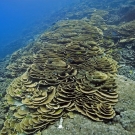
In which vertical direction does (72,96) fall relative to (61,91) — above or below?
below

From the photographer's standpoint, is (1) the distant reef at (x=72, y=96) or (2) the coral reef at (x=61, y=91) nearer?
(1) the distant reef at (x=72, y=96)

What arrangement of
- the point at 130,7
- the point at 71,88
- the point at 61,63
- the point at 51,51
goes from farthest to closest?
the point at 130,7, the point at 51,51, the point at 61,63, the point at 71,88

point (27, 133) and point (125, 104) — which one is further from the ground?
point (27, 133)

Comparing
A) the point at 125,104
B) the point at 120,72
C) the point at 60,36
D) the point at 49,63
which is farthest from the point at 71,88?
the point at 60,36

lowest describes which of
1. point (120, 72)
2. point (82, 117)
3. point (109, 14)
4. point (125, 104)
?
point (109, 14)

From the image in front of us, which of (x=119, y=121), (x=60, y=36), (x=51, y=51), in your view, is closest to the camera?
(x=119, y=121)

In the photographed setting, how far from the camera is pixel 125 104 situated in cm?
732

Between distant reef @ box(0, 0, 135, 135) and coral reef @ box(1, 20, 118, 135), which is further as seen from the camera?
coral reef @ box(1, 20, 118, 135)

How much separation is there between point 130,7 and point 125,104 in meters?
20.6

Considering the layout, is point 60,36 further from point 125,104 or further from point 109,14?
point 109,14

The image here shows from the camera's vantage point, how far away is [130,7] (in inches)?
974

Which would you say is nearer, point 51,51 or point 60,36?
point 51,51

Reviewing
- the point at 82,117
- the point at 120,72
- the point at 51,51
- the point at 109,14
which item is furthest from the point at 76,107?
the point at 109,14

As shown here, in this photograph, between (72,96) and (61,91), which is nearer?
(72,96)
